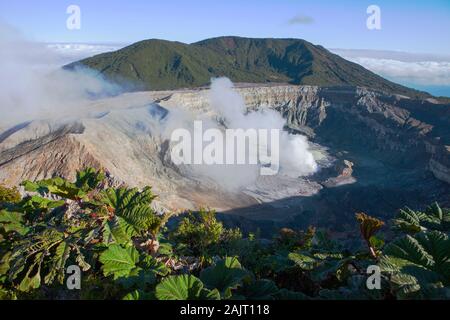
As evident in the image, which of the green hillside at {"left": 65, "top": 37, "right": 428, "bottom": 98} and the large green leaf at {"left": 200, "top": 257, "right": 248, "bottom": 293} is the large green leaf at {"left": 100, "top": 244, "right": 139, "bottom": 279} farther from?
the green hillside at {"left": 65, "top": 37, "right": 428, "bottom": 98}

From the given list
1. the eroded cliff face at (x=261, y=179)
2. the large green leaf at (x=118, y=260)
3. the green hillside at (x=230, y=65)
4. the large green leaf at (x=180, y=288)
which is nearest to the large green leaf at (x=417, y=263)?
the large green leaf at (x=180, y=288)

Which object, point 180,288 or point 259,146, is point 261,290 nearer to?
point 180,288

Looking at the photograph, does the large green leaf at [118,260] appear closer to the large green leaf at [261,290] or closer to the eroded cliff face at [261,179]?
the large green leaf at [261,290]

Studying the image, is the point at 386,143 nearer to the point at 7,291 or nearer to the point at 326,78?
the point at 326,78

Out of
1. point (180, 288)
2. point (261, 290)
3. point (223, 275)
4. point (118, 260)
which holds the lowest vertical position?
point (261, 290)

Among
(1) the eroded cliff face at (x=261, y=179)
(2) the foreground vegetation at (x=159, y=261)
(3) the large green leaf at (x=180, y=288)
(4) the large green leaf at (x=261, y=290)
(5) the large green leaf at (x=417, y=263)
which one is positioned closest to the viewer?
(3) the large green leaf at (x=180, y=288)

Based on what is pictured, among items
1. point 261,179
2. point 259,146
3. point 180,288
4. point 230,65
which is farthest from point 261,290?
point 230,65

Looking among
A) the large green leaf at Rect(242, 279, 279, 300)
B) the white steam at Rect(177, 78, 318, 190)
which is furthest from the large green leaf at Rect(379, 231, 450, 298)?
the white steam at Rect(177, 78, 318, 190)
